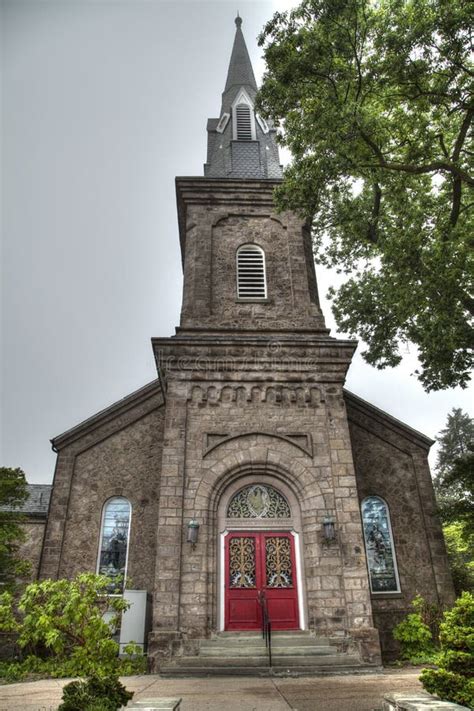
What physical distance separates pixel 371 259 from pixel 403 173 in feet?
15.6

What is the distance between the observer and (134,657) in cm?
1151

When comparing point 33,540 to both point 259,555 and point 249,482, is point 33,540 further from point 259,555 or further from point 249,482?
point 259,555

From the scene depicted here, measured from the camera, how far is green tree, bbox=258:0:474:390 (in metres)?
10.1

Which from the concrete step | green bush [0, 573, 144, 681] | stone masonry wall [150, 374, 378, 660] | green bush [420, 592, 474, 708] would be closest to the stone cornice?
stone masonry wall [150, 374, 378, 660]

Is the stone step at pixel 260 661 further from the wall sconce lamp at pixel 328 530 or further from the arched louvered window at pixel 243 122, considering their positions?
the arched louvered window at pixel 243 122

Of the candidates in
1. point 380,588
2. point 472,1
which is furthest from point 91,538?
point 472,1

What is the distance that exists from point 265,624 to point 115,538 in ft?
18.2

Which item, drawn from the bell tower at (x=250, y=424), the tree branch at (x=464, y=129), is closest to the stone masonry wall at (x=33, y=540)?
the bell tower at (x=250, y=424)

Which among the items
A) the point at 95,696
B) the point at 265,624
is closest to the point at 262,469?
the point at 265,624

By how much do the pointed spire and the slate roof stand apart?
18756 millimetres

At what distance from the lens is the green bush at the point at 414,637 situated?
42.7 feet

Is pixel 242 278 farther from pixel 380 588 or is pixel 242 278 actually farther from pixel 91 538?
pixel 380 588

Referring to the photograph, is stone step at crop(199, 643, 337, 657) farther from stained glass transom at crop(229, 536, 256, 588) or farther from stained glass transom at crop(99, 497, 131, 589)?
stained glass transom at crop(99, 497, 131, 589)

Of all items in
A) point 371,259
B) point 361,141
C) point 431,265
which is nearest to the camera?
point 361,141
